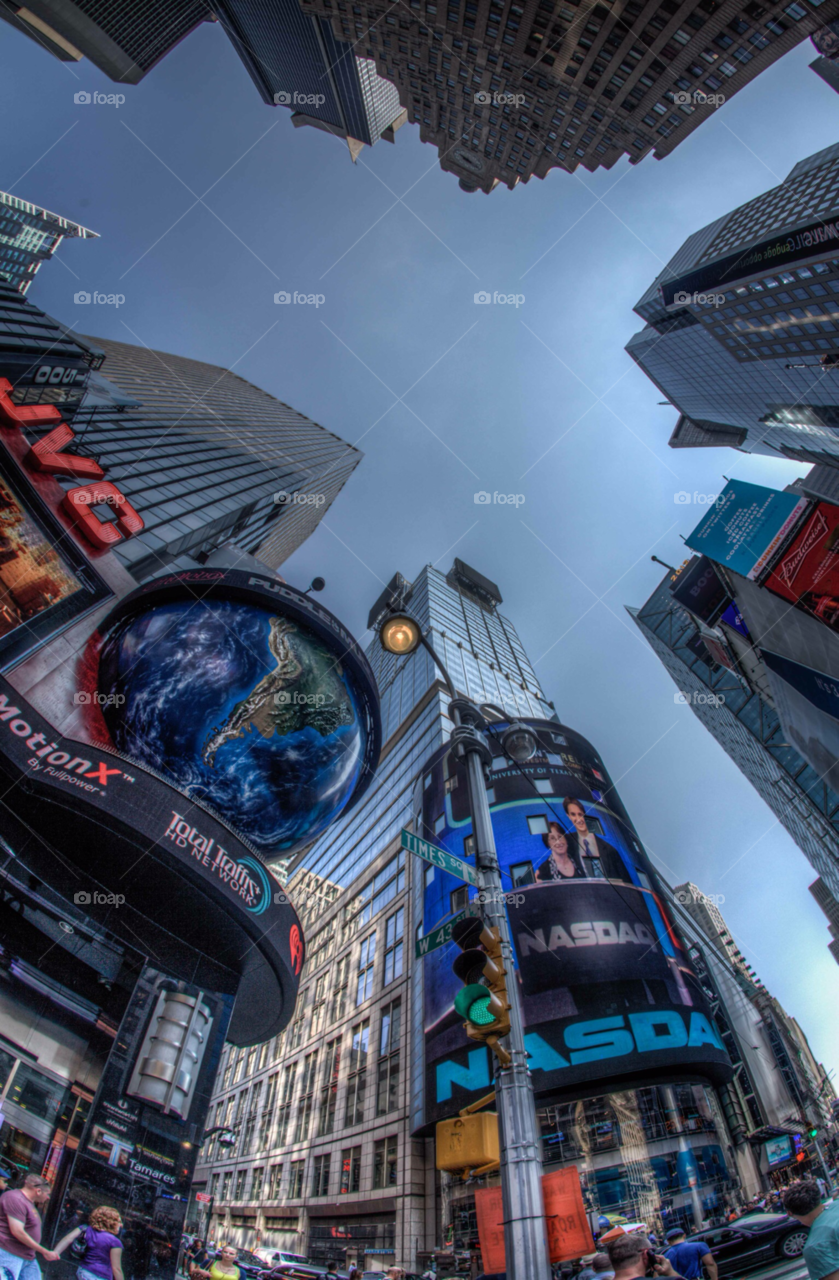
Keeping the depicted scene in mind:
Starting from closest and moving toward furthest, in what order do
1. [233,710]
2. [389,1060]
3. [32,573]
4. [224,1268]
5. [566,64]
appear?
[224,1268]
[233,710]
[32,573]
[389,1060]
[566,64]

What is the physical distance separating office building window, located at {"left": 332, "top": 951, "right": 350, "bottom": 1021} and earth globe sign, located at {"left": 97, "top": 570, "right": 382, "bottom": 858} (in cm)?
2400

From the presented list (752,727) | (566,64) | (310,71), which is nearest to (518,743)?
(752,727)

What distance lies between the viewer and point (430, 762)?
3703 centimetres

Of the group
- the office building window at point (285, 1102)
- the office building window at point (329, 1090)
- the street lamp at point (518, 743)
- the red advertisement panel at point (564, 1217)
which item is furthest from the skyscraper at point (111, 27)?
the office building window at point (285, 1102)

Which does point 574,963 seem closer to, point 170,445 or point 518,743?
point 518,743

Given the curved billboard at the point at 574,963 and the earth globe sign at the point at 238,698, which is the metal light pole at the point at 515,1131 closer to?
the earth globe sign at the point at 238,698

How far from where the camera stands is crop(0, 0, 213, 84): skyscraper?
57250 millimetres

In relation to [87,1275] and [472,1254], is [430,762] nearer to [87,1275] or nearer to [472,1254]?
[472,1254]

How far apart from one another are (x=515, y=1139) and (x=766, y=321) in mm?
Answer: 73192

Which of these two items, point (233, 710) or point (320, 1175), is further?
point (320, 1175)

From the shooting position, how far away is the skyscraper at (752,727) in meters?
49.2

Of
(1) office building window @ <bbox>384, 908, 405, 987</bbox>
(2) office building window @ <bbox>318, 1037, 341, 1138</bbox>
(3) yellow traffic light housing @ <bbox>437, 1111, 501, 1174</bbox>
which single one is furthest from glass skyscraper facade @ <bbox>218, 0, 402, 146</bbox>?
(2) office building window @ <bbox>318, 1037, 341, 1138</bbox>

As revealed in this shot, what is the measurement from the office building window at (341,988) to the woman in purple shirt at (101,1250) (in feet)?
102

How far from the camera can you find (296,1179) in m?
30.2
